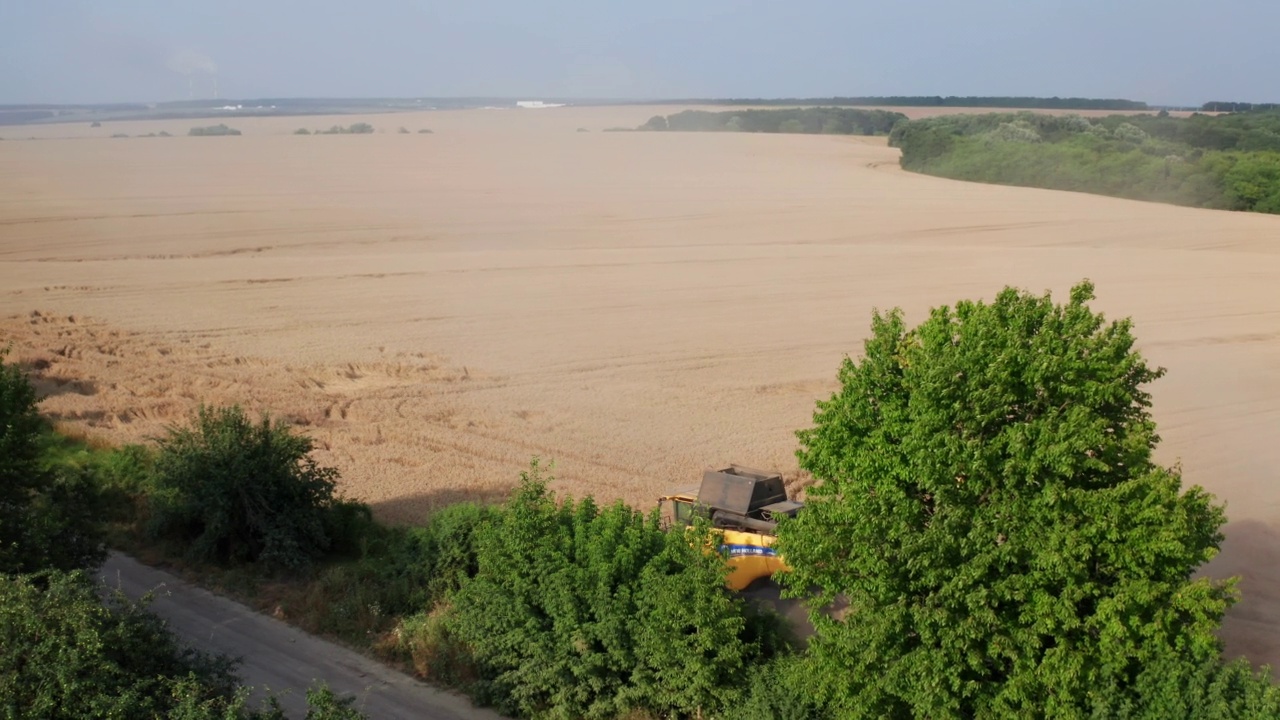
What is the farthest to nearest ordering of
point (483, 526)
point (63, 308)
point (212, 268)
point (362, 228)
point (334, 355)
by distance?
point (362, 228) → point (212, 268) → point (63, 308) → point (334, 355) → point (483, 526)

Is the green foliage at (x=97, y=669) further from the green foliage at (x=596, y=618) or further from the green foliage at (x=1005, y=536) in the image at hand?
the green foliage at (x=1005, y=536)

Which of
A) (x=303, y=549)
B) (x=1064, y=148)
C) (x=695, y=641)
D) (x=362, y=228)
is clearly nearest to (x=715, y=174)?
(x=1064, y=148)

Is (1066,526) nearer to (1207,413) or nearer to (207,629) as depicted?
(207,629)

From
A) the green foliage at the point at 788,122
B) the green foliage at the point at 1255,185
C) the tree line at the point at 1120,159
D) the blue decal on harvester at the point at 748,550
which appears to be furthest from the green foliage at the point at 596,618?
the green foliage at the point at 788,122

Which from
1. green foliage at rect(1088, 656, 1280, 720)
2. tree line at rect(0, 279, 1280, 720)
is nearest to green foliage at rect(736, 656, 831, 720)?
tree line at rect(0, 279, 1280, 720)

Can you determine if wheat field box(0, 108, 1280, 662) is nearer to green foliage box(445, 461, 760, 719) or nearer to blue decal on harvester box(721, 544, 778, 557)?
blue decal on harvester box(721, 544, 778, 557)

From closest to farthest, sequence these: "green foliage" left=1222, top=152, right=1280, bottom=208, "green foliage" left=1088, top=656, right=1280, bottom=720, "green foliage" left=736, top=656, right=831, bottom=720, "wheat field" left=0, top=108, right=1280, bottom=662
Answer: "green foliage" left=1088, top=656, right=1280, bottom=720, "green foliage" left=736, top=656, right=831, bottom=720, "wheat field" left=0, top=108, right=1280, bottom=662, "green foliage" left=1222, top=152, right=1280, bottom=208
